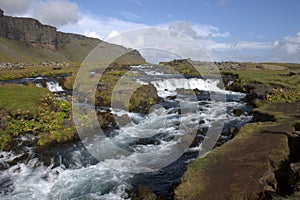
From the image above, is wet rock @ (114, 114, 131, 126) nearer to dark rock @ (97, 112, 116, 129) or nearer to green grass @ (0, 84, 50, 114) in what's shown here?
dark rock @ (97, 112, 116, 129)

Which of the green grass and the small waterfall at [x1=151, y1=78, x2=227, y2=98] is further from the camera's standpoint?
the small waterfall at [x1=151, y1=78, x2=227, y2=98]

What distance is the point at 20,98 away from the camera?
27.8m

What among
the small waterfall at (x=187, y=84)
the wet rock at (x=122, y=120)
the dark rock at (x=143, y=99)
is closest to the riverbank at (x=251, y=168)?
the wet rock at (x=122, y=120)

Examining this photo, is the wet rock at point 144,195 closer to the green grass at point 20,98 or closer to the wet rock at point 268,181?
the wet rock at point 268,181

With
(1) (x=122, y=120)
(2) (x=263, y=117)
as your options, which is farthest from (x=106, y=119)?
(2) (x=263, y=117)

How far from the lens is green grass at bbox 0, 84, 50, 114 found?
82.8 ft

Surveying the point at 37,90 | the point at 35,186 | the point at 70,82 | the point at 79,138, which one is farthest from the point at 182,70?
the point at 35,186

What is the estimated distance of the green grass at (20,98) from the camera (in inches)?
993

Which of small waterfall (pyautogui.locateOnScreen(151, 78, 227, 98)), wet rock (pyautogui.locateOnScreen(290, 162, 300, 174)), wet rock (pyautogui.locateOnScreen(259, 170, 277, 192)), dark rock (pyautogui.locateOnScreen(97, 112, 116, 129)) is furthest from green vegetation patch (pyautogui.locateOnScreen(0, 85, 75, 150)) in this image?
small waterfall (pyautogui.locateOnScreen(151, 78, 227, 98))

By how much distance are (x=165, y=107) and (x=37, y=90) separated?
51.6 feet

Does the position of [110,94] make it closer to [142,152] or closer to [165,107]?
[165,107]

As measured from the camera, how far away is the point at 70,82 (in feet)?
149

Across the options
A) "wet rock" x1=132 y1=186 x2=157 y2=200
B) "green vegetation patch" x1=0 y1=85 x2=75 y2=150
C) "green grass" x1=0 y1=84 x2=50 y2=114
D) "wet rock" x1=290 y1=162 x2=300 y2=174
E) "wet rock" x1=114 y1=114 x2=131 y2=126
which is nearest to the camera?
"wet rock" x1=290 y1=162 x2=300 y2=174

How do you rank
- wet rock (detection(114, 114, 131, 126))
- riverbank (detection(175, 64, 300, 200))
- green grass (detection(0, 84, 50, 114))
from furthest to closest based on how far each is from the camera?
wet rock (detection(114, 114, 131, 126)) < green grass (detection(0, 84, 50, 114)) < riverbank (detection(175, 64, 300, 200))
